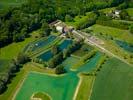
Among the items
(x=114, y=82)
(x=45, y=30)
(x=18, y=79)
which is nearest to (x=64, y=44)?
(x=45, y=30)

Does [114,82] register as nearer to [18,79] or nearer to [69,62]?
[69,62]

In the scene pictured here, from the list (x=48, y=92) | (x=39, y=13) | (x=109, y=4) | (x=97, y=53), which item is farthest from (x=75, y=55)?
(x=109, y=4)

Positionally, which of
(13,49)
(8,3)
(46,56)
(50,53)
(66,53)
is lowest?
(46,56)

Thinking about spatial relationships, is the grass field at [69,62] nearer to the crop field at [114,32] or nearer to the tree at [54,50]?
the tree at [54,50]

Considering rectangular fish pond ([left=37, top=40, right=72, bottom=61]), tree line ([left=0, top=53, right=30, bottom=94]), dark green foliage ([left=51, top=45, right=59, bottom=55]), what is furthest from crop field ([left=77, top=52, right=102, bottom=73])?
tree line ([left=0, top=53, right=30, bottom=94])

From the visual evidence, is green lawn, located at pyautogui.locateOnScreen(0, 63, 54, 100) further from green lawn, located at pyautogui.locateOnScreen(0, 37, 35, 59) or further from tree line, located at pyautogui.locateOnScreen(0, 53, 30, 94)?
green lawn, located at pyautogui.locateOnScreen(0, 37, 35, 59)

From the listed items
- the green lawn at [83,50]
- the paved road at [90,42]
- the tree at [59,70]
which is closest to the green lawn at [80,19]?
the paved road at [90,42]

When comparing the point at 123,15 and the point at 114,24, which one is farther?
the point at 123,15

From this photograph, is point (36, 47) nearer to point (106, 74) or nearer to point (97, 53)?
point (97, 53)
